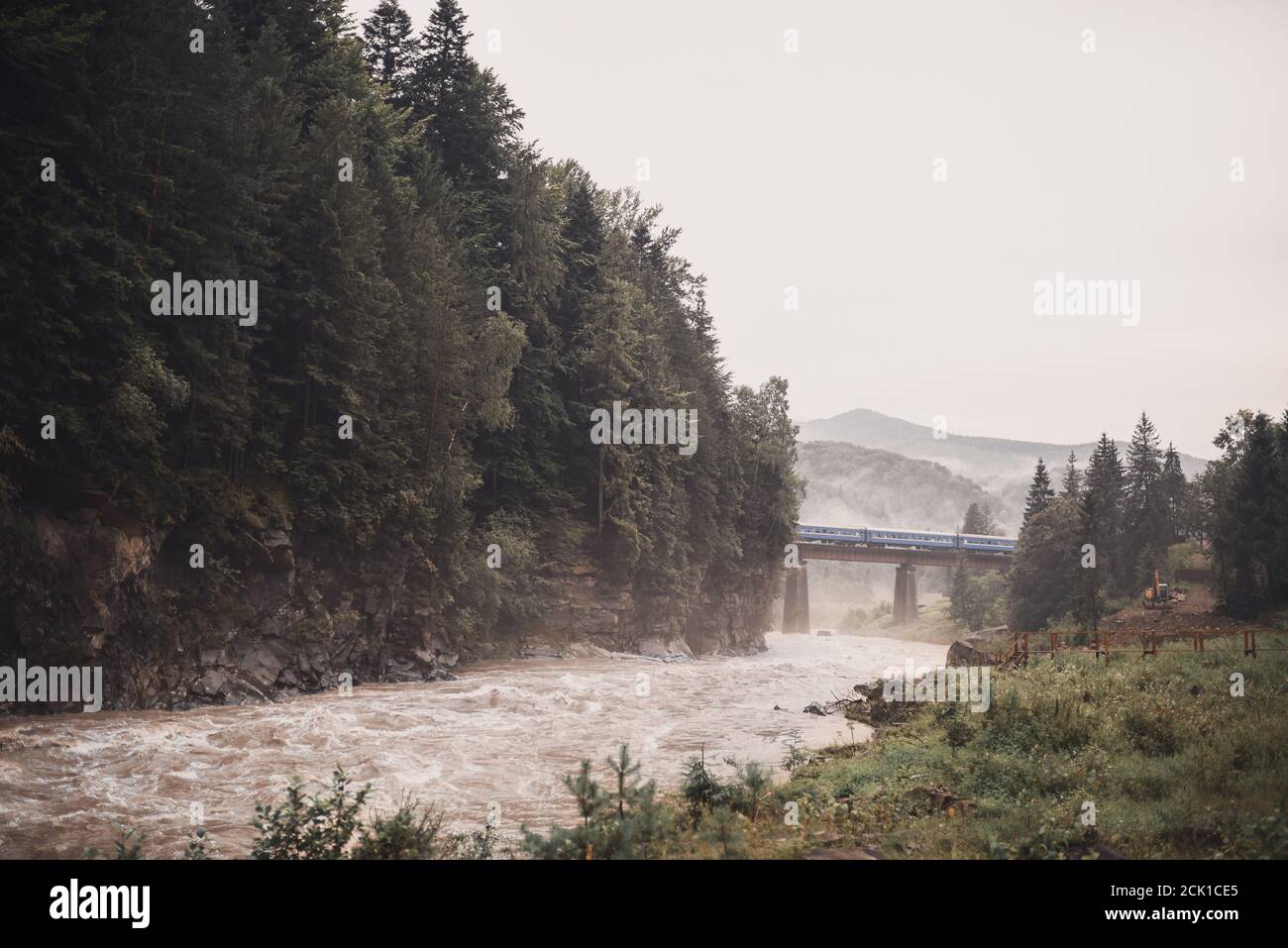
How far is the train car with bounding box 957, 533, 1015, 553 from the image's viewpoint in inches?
4171

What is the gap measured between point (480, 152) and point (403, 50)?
364 inches

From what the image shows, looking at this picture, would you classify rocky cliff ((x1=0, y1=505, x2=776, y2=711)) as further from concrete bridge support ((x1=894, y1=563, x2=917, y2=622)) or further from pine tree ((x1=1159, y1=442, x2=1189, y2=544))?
concrete bridge support ((x1=894, y1=563, x2=917, y2=622))

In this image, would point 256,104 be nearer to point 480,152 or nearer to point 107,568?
point 107,568

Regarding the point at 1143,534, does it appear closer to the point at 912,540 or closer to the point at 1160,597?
the point at 1160,597

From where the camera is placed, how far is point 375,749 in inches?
795

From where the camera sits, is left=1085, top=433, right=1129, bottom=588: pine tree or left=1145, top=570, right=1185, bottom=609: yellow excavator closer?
left=1145, top=570, right=1185, bottom=609: yellow excavator

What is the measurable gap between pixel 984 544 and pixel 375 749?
99.8m

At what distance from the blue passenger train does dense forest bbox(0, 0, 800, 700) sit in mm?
47545

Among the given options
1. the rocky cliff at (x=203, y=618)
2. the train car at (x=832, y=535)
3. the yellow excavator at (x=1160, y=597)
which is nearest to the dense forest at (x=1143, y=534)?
the yellow excavator at (x=1160, y=597)

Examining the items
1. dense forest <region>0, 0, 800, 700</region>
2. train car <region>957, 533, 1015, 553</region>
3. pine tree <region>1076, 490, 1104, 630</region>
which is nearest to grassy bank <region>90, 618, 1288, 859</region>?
dense forest <region>0, 0, 800, 700</region>

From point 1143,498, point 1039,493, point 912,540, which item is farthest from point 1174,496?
point 912,540

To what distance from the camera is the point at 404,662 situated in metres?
35.3
